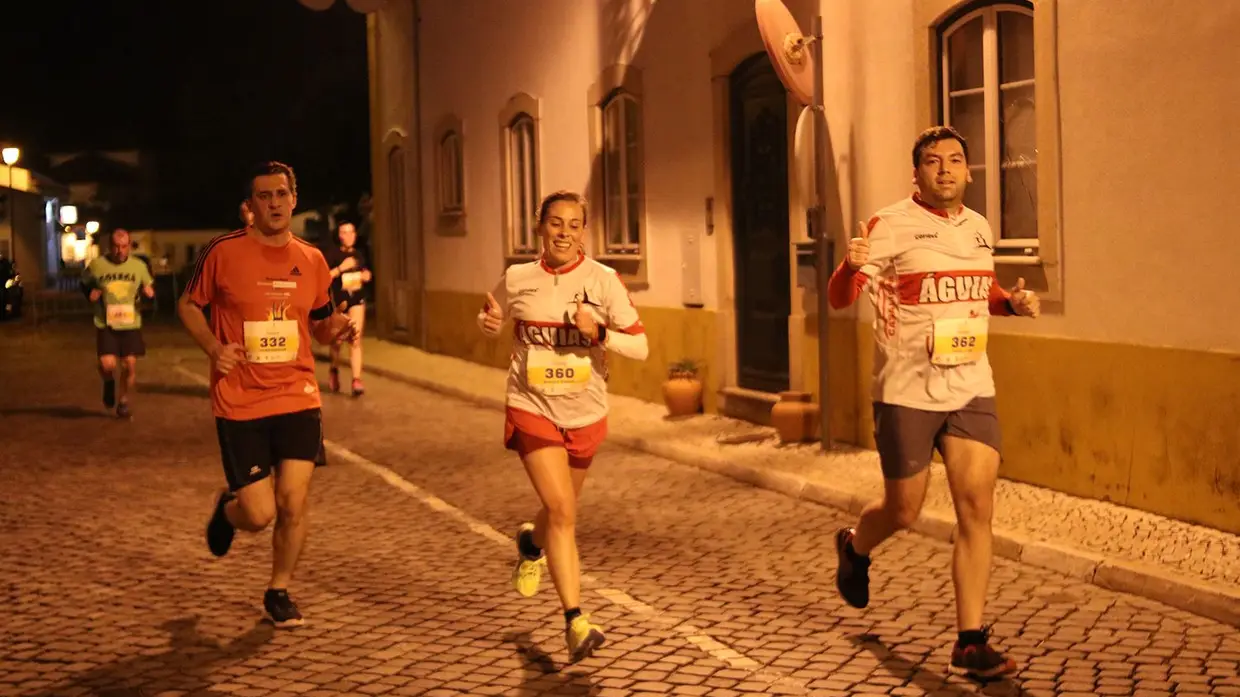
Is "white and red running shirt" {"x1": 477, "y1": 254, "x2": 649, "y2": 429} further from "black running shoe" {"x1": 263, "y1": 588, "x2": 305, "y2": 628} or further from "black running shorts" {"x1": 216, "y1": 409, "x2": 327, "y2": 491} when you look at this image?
"black running shoe" {"x1": 263, "y1": 588, "x2": 305, "y2": 628}

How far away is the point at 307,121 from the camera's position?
56.5m

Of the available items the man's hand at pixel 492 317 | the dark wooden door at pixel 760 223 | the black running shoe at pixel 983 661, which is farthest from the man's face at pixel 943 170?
the dark wooden door at pixel 760 223

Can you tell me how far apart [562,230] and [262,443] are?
1608 millimetres

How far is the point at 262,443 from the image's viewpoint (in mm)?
6980

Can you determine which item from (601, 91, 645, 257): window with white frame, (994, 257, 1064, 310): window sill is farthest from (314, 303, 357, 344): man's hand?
(601, 91, 645, 257): window with white frame

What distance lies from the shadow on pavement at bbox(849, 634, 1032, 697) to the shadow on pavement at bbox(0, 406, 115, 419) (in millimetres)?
11828

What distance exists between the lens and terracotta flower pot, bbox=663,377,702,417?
15.0 metres

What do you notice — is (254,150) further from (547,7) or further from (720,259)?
(720,259)

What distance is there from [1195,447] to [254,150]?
2392 inches

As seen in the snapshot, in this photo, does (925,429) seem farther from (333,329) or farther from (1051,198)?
(1051,198)

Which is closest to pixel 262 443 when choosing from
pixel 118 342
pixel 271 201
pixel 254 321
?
pixel 254 321

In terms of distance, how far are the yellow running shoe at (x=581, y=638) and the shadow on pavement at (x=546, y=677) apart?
78 mm

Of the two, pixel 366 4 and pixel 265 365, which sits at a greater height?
pixel 366 4

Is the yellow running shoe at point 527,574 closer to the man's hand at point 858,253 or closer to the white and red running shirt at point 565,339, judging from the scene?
the white and red running shirt at point 565,339
